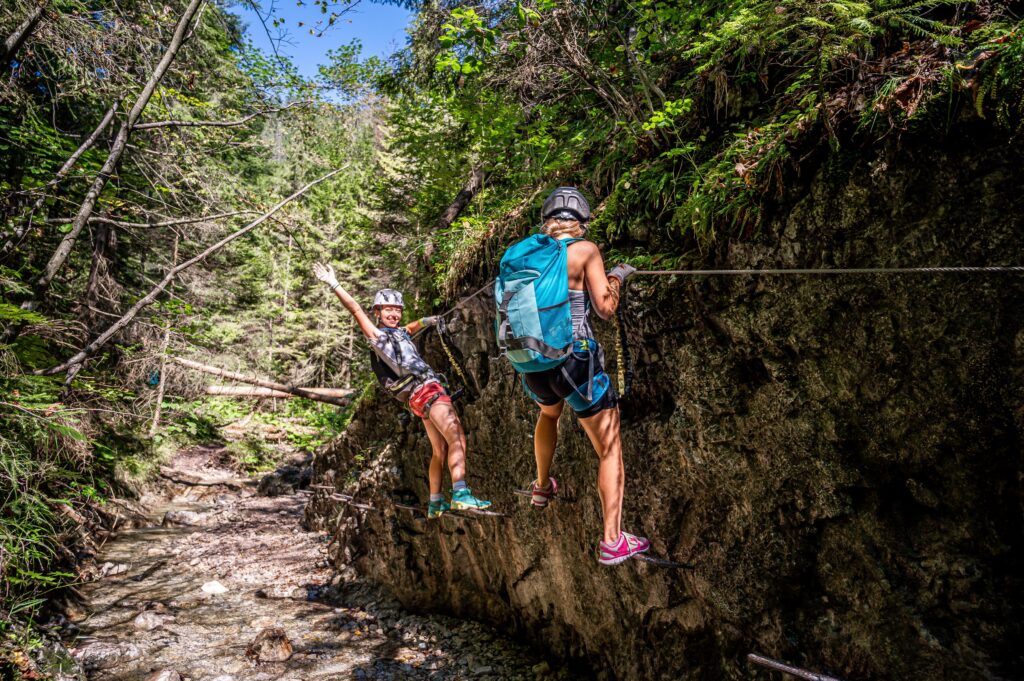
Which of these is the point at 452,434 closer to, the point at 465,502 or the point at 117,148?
the point at 465,502

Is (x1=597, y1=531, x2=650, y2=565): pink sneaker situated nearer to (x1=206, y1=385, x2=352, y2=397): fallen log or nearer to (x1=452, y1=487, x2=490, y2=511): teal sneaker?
(x1=452, y1=487, x2=490, y2=511): teal sneaker

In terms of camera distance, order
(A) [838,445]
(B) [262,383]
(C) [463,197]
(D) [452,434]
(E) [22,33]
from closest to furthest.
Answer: (A) [838,445]
(E) [22,33]
(D) [452,434]
(C) [463,197]
(B) [262,383]

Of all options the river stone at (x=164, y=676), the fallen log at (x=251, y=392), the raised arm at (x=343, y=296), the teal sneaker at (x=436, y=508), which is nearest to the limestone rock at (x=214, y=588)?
the river stone at (x=164, y=676)

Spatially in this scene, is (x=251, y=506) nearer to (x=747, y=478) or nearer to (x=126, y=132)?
(x=126, y=132)

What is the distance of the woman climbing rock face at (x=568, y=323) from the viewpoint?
344 cm

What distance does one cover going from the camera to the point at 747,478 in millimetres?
3621

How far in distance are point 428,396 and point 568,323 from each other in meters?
2.80

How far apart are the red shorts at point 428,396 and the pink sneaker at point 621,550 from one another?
272 centimetres

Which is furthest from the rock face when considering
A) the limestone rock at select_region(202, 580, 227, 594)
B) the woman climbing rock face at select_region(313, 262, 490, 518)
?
the limestone rock at select_region(202, 580, 227, 594)

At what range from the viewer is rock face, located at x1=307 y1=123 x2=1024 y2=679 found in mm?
2582

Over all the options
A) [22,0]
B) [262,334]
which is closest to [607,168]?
[22,0]

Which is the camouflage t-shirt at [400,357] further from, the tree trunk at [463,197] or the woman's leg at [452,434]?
the tree trunk at [463,197]

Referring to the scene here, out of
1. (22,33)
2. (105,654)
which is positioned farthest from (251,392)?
(22,33)

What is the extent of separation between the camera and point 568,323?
3482 millimetres
